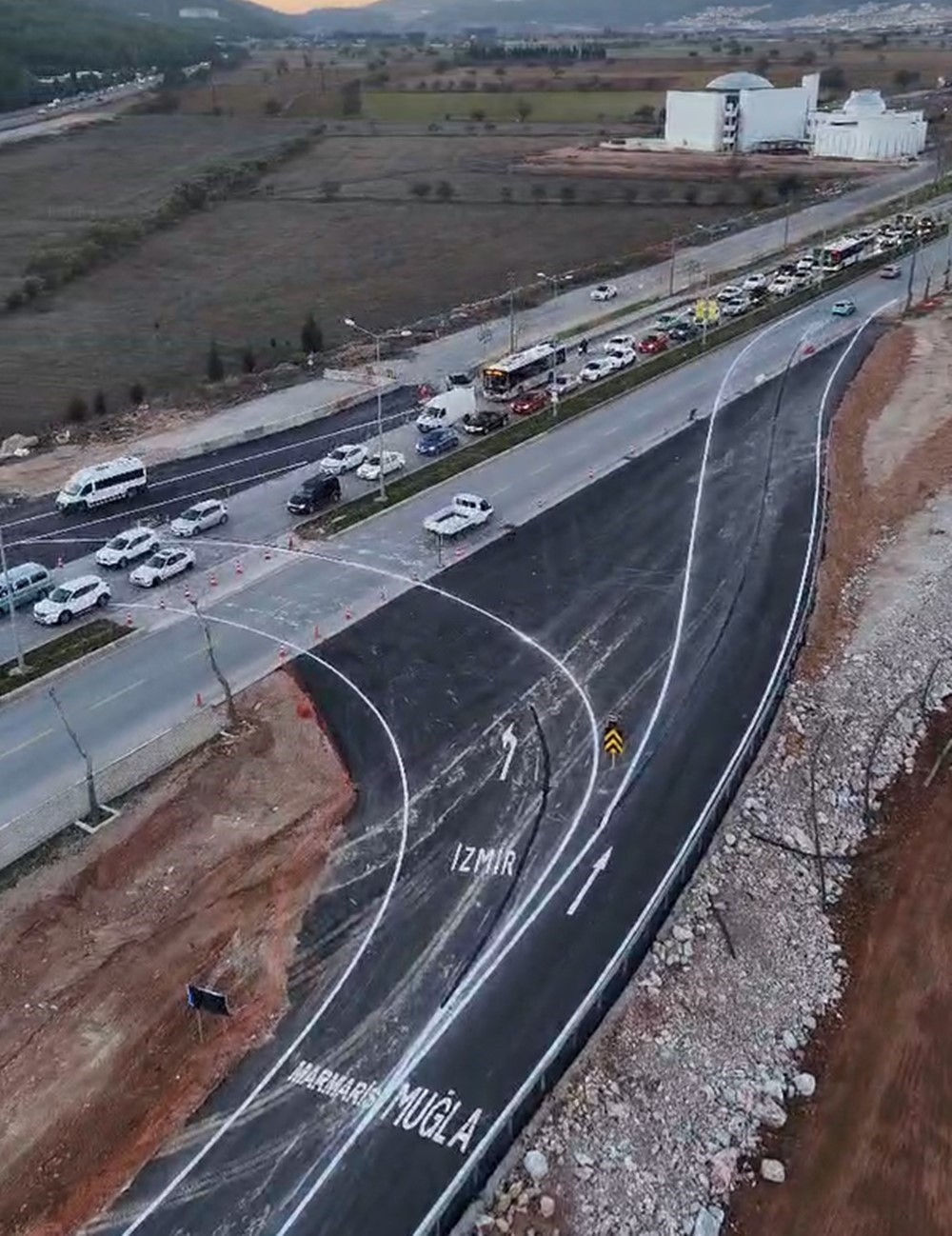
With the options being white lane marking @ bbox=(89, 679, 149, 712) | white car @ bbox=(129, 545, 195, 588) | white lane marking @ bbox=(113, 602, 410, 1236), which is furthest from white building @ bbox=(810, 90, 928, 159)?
white lane marking @ bbox=(89, 679, 149, 712)

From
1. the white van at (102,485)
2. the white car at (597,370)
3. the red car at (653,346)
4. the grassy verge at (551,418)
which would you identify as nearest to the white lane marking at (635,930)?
the grassy verge at (551,418)

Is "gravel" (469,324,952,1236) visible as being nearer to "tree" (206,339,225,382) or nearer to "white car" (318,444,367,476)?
"white car" (318,444,367,476)

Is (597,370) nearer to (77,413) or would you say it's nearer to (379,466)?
(379,466)

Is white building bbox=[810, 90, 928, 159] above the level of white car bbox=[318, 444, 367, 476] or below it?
above

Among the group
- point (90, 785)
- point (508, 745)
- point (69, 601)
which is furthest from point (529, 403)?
point (90, 785)

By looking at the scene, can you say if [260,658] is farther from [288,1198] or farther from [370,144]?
[370,144]

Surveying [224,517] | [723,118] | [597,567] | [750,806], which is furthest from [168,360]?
[723,118]
